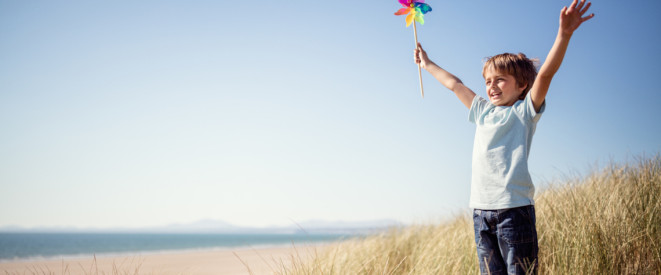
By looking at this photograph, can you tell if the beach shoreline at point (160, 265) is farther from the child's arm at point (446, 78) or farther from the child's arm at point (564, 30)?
the child's arm at point (564, 30)

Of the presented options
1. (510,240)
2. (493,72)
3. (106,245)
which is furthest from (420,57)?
(106,245)

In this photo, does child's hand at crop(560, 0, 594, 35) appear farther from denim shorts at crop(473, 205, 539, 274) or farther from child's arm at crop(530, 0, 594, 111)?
denim shorts at crop(473, 205, 539, 274)

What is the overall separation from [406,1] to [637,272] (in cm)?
250

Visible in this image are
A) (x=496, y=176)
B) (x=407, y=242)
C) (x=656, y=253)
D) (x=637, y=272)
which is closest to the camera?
(x=496, y=176)

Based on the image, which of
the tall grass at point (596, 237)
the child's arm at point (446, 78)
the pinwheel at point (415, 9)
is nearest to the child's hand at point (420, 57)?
the child's arm at point (446, 78)

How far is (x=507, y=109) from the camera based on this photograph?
6.31ft

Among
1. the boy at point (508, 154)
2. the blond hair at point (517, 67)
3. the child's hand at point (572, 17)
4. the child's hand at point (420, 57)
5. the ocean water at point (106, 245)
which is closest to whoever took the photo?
the child's hand at point (572, 17)

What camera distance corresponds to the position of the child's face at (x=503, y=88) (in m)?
2.00

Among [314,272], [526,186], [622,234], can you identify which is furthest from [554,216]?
[314,272]

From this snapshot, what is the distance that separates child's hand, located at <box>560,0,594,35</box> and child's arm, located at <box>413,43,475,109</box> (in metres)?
0.68

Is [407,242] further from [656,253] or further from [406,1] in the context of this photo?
[406,1]

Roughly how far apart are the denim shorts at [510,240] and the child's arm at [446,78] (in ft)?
2.30

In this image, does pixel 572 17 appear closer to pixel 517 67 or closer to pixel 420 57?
pixel 517 67

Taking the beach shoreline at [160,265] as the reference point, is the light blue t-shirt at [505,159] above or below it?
above
